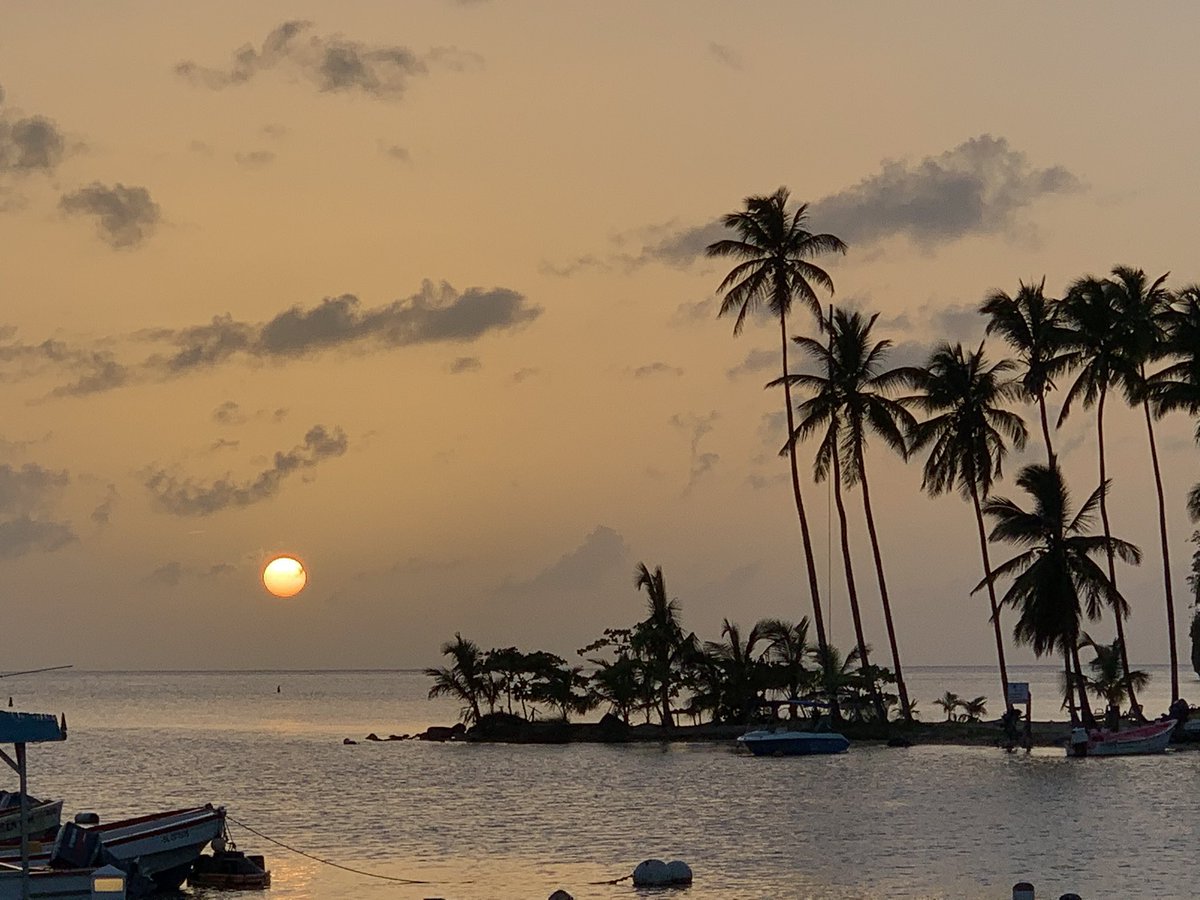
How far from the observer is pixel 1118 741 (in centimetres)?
6769

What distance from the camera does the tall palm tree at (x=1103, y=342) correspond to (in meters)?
73.4

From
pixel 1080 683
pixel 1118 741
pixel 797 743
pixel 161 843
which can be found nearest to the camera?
pixel 161 843

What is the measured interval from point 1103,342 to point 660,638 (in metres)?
31.7

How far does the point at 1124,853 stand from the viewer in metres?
39.9

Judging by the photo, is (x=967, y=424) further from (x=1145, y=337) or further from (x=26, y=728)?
(x=26, y=728)

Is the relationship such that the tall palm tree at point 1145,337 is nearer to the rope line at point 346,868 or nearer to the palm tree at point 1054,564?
the palm tree at point 1054,564

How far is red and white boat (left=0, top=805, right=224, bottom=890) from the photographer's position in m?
35.1

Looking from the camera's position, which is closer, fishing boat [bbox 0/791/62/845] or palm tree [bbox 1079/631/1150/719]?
fishing boat [bbox 0/791/62/845]

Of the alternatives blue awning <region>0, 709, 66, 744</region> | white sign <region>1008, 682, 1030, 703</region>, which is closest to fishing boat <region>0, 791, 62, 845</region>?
blue awning <region>0, 709, 66, 744</region>

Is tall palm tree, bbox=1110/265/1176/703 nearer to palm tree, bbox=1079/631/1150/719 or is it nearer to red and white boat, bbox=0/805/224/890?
palm tree, bbox=1079/631/1150/719

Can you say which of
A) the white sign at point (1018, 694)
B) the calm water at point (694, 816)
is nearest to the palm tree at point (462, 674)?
the calm water at point (694, 816)

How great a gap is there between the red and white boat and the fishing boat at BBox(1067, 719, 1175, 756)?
4105 cm

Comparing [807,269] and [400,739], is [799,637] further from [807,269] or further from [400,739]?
[400,739]

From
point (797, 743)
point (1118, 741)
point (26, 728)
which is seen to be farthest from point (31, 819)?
point (797, 743)
